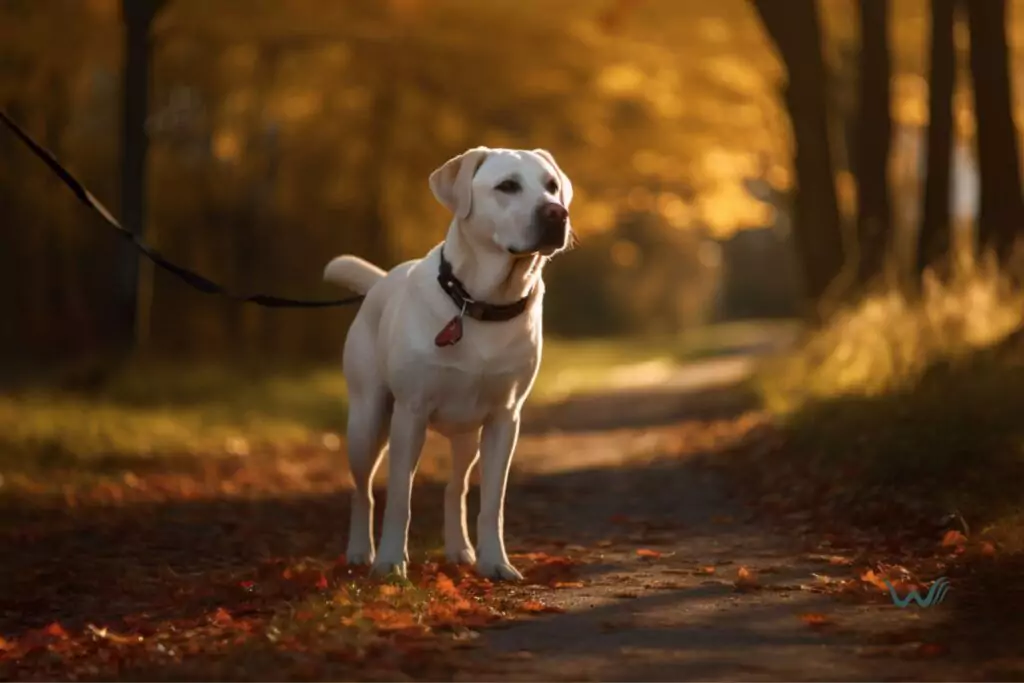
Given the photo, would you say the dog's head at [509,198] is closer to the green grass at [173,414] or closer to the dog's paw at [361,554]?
the dog's paw at [361,554]

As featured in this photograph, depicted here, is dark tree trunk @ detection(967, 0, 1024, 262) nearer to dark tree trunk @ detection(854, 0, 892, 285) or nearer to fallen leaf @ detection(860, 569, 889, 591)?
dark tree trunk @ detection(854, 0, 892, 285)

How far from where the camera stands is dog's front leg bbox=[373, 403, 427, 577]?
6977 mm

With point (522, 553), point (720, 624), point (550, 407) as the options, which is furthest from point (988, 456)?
point (550, 407)

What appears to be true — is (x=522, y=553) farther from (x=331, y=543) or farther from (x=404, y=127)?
(x=404, y=127)

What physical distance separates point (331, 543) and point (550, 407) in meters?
11.6

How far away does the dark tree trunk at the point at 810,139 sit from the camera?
664 inches

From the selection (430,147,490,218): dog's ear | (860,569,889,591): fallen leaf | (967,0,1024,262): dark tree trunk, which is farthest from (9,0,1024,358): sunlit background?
(860,569,889,591): fallen leaf

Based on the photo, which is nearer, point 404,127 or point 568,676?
point 568,676

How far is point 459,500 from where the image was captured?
755cm

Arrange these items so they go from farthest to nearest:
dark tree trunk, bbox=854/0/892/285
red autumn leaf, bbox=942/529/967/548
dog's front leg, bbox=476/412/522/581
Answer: dark tree trunk, bbox=854/0/892/285 → red autumn leaf, bbox=942/529/967/548 → dog's front leg, bbox=476/412/522/581

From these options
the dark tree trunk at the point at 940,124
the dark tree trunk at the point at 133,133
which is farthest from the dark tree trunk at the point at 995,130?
the dark tree trunk at the point at 133,133

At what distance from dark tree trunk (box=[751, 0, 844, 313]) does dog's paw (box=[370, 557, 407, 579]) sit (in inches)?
431

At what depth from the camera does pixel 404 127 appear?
2141 centimetres

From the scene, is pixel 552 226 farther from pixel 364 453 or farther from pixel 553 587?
pixel 364 453
